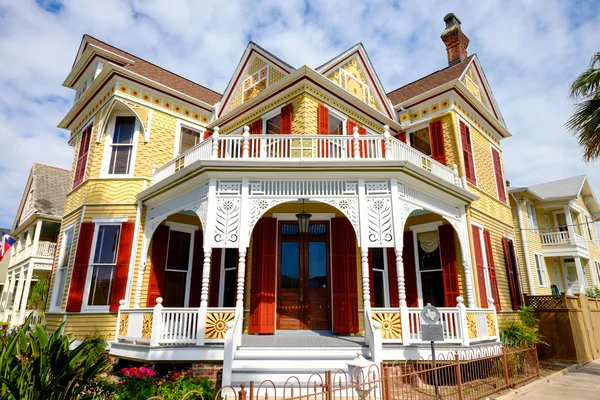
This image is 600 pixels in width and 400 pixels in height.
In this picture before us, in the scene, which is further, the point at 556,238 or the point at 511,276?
the point at 556,238

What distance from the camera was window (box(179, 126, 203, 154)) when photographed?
1298 cm

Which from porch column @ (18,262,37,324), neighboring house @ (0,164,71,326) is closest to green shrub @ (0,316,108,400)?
porch column @ (18,262,37,324)

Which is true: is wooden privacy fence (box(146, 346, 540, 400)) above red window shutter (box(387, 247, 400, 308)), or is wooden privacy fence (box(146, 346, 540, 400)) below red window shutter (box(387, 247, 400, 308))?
below

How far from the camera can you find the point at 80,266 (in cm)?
1056

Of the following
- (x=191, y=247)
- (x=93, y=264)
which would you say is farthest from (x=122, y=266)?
(x=191, y=247)

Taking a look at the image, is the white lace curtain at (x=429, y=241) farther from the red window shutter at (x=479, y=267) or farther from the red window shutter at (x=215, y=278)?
the red window shutter at (x=215, y=278)

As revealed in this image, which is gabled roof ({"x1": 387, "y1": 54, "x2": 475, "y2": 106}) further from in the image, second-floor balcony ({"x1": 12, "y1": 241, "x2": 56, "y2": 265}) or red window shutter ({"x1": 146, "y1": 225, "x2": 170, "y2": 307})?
second-floor balcony ({"x1": 12, "y1": 241, "x2": 56, "y2": 265})

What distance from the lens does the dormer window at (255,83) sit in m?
12.9

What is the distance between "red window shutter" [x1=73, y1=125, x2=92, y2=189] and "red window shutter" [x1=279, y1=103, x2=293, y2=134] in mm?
6762

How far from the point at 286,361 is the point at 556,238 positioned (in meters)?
21.4

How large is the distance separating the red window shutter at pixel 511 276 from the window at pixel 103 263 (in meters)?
13.3

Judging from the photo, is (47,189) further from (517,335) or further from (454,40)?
(517,335)

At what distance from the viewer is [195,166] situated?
8578mm

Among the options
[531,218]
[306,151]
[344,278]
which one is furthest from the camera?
[531,218]
